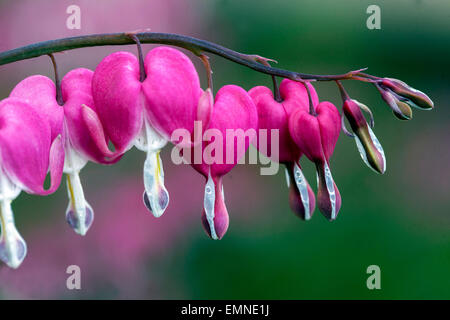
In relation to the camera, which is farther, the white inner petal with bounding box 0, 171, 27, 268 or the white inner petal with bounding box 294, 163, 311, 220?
the white inner petal with bounding box 294, 163, 311, 220

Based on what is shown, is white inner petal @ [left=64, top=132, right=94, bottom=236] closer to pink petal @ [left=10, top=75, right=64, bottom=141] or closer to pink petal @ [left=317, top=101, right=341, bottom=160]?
pink petal @ [left=10, top=75, right=64, bottom=141]

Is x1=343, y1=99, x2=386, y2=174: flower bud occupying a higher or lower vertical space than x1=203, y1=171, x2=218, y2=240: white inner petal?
higher

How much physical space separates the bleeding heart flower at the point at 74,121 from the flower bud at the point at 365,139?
1.17 ft

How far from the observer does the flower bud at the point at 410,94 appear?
79cm

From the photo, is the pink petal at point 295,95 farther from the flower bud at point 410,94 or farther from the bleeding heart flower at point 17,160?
the bleeding heart flower at point 17,160

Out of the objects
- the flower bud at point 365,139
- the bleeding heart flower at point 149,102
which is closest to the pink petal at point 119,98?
the bleeding heart flower at point 149,102

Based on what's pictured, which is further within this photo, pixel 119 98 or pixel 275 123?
pixel 275 123

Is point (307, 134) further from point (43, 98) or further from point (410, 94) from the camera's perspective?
point (43, 98)

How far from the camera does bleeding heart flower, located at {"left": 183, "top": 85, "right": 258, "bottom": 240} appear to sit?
31.9 inches

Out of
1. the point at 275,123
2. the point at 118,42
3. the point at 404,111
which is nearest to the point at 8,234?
the point at 118,42

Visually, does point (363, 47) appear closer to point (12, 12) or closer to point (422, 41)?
point (422, 41)

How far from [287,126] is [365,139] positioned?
13 cm

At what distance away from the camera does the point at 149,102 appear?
0.77 meters

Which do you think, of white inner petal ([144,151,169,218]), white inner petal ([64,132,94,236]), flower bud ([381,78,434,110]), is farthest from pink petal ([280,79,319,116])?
white inner petal ([64,132,94,236])
